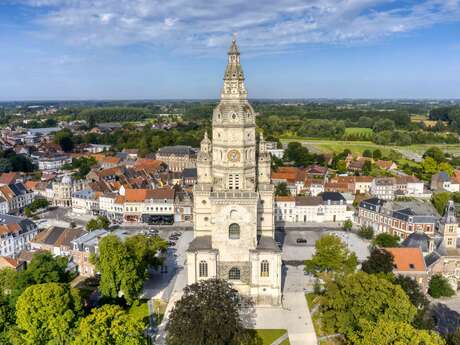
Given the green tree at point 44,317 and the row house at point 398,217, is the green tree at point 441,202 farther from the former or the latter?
the green tree at point 44,317

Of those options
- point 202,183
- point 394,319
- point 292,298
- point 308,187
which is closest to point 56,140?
point 308,187

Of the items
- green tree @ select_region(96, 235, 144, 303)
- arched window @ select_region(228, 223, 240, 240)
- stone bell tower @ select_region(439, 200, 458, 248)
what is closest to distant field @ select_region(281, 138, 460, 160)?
stone bell tower @ select_region(439, 200, 458, 248)

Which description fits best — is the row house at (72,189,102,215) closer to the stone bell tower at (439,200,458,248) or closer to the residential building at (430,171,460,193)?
the stone bell tower at (439,200,458,248)

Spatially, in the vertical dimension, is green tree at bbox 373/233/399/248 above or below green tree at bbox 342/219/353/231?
above

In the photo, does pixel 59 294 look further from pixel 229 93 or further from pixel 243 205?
pixel 229 93

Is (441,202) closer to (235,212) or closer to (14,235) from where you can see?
(235,212)

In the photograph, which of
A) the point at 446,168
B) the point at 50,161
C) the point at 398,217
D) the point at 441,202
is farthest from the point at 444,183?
the point at 50,161
